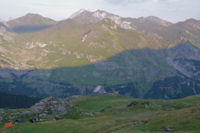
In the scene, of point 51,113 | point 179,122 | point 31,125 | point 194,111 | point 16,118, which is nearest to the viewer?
point 179,122

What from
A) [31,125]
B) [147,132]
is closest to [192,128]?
[147,132]

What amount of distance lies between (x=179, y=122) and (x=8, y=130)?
4470cm

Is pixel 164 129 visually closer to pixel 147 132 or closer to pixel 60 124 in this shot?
pixel 147 132

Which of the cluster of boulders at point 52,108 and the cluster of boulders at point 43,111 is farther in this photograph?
the cluster of boulders at point 52,108

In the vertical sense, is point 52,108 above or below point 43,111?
above

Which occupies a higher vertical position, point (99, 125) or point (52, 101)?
point (52, 101)

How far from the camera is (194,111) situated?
59.4m

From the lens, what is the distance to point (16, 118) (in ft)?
242

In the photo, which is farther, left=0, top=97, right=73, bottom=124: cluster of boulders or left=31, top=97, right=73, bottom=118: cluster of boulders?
left=31, top=97, right=73, bottom=118: cluster of boulders

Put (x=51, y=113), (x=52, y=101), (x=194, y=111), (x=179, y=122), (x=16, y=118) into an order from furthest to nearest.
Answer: (x=52, y=101)
(x=51, y=113)
(x=16, y=118)
(x=194, y=111)
(x=179, y=122)

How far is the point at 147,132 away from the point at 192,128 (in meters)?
9.71

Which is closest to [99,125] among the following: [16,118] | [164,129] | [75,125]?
[75,125]

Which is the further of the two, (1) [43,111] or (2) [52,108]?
(2) [52,108]

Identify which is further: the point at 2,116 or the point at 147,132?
the point at 2,116
